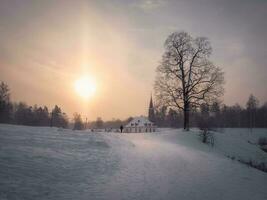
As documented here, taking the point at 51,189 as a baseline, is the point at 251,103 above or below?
above

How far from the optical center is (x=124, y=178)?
13.0m

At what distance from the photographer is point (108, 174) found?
13.2 metres

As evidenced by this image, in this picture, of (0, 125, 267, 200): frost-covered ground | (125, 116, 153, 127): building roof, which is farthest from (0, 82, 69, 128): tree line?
(0, 125, 267, 200): frost-covered ground

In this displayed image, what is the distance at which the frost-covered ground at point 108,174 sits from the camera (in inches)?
395

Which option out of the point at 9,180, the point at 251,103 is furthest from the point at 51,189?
the point at 251,103

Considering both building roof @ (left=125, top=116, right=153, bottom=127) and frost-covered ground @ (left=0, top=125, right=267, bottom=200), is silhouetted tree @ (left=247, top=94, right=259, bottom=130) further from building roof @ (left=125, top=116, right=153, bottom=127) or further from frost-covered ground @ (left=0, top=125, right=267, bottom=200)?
frost-covered ground @ (left=0, top=125, right=267, bottom=200)

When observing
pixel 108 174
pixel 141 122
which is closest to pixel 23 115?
pixel 141 122

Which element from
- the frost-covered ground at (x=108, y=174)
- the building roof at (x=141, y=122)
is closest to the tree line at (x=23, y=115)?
the building roof at (x=141, y=122)

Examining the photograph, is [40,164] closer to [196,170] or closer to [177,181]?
[177,181]

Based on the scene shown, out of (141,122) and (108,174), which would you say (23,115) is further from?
(108,174)

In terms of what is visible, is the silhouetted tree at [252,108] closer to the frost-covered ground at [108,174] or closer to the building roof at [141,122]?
the building roof at [141,122]

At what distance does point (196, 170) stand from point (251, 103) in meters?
115

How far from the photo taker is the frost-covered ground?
32.9 feet

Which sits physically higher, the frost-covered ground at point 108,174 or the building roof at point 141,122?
the building roof at point 141,122
